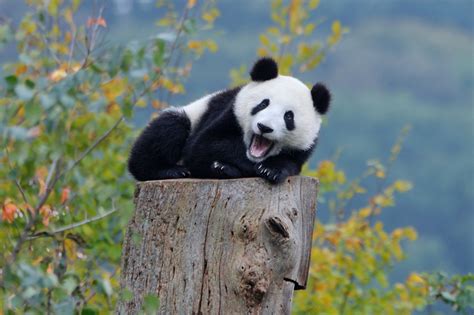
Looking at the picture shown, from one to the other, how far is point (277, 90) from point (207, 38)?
309 centimetres

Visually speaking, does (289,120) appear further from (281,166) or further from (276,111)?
(281,166)

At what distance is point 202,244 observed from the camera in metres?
3.93

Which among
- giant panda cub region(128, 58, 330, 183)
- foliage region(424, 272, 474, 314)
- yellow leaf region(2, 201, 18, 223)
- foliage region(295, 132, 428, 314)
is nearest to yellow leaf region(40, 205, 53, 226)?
yellow leaf region(2, 201, 18, 223)

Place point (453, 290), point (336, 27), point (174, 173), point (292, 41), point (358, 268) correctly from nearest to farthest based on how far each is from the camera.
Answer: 1. point (174, 173)
2. point (453, 290)
3. point (358, 268)
4. point (336, 27)
5. point (292, 41)

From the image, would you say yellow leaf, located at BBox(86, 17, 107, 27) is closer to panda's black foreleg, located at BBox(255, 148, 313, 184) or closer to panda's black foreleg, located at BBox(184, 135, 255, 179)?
panda's black foreleg, located at BBox(184, 135, 255, 179)

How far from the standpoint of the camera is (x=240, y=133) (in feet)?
16.3

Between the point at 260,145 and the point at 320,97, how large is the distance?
595 millimetres

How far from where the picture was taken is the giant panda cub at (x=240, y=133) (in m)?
4.72

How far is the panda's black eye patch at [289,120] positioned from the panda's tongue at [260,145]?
0.15 metres

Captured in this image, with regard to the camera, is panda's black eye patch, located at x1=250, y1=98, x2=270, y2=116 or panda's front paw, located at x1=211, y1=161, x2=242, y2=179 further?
panda's black eye patch, located at x1=250, y1=98, x2=270, y2=116

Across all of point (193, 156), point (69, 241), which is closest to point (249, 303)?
point (193, 156)

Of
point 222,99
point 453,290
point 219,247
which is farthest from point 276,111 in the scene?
point 453,290

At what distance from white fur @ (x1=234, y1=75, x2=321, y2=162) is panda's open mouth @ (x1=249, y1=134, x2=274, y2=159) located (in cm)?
3

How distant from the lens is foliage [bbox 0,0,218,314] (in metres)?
3.14
